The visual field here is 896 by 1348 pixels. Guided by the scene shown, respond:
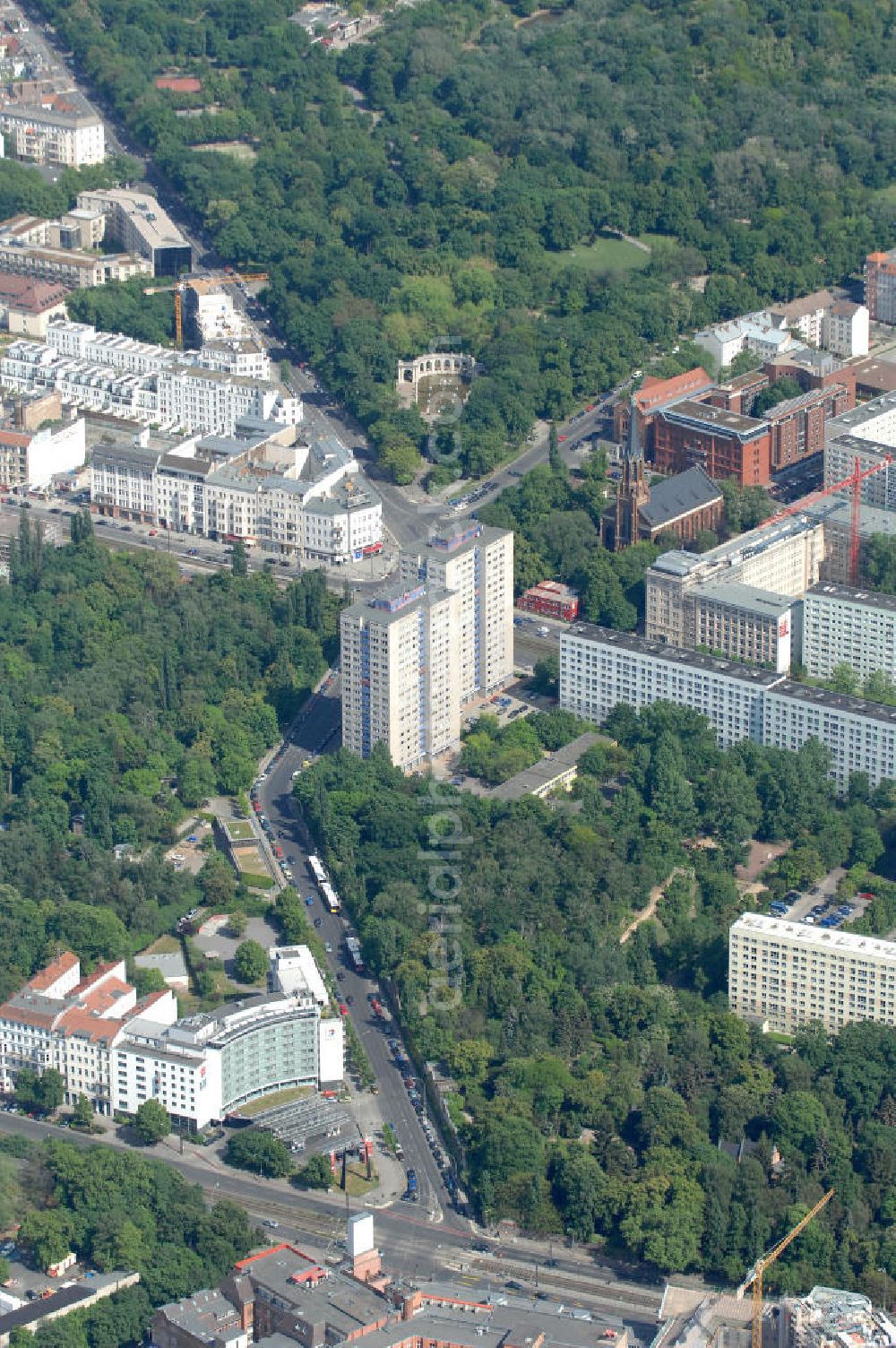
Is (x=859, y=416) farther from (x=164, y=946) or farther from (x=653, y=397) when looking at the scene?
(x=164, y=946)

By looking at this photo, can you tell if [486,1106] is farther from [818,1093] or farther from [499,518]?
[499,518]

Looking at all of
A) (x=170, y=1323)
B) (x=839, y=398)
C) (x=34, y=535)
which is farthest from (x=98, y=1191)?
(x=839, y=398)

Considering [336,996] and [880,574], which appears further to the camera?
[880,574]

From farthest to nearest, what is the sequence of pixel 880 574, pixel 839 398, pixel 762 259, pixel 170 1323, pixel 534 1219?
pixel 762 259
pixel 839 398
pixel 880 574
pixel 534 1219
pixel 170 1323

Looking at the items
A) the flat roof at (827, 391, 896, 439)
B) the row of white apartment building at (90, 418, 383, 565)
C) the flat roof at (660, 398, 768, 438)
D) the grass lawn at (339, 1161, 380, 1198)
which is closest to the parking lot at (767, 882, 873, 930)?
the grass lawn at (339, 1161, 380, 1198)

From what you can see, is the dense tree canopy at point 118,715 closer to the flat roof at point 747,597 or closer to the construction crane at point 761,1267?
the flat roof at point 747,597

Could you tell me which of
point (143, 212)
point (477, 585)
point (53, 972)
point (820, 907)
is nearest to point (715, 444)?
point (477, 585)
